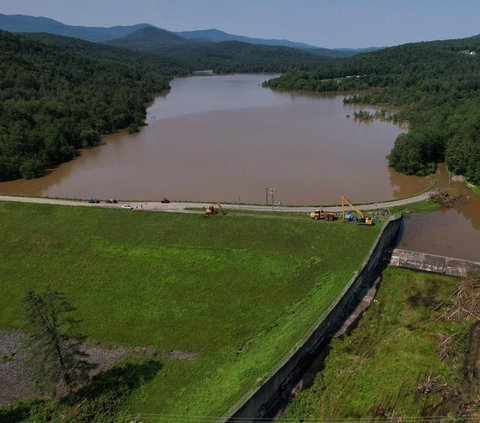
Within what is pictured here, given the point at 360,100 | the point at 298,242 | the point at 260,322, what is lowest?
the point at 260,322

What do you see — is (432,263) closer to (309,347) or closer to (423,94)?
(309,347)

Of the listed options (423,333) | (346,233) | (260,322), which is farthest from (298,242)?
(423,333)

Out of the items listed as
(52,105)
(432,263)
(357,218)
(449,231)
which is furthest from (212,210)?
(52,105)

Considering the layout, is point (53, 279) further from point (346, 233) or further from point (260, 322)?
point (346, 233)

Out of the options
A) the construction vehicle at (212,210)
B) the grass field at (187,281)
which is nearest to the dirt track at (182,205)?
the grass field at (187,281)

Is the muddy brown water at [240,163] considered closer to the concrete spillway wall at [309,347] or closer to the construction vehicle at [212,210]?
the construction vehicle at [212,210]

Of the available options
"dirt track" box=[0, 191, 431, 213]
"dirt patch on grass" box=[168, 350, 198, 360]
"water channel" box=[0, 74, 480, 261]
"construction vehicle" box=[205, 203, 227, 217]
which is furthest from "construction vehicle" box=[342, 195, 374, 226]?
"dirt patch on grass" box=[168, 350, 198, 360]

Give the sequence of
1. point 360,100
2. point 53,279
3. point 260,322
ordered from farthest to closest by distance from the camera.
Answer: point 360,100 → point 53,279 → point 260,322
